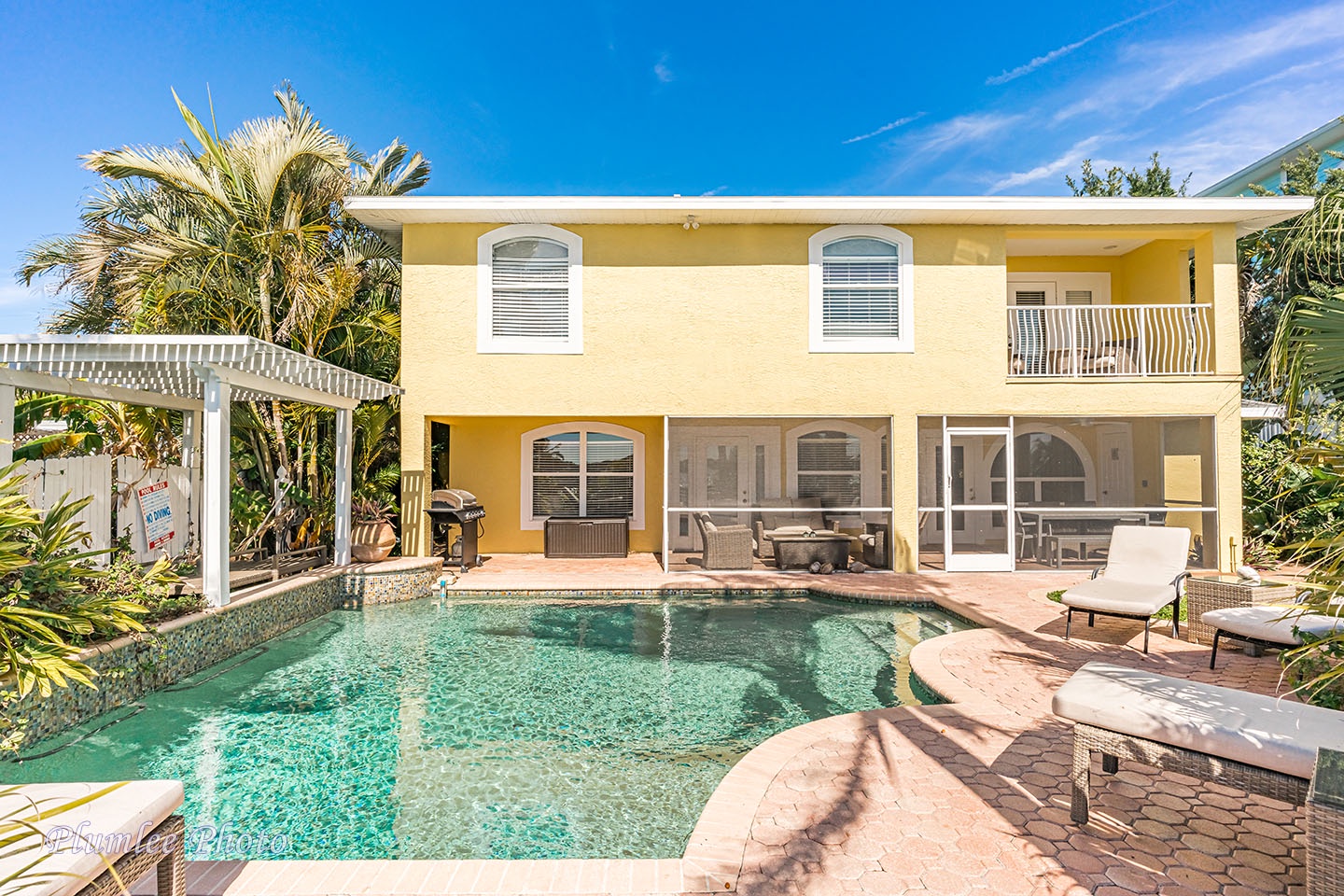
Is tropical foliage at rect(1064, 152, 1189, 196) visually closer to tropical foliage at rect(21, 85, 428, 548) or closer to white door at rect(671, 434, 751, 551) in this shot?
white door at rect(671, 434, 751, 551)

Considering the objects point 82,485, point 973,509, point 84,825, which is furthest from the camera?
point 973,509

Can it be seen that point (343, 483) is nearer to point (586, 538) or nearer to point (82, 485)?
point (82, 485)

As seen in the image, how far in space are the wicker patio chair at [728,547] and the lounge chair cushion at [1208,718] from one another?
305 inches

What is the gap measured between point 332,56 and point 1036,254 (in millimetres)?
16311

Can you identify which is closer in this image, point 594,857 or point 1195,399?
point 594,857

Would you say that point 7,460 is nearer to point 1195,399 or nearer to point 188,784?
point 188,784

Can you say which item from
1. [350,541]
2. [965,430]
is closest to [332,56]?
[350,541]

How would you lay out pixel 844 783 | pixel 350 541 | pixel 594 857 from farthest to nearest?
pixel 350 541 → pixel 844 783 → pixel 594 857

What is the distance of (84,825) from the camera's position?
232cm

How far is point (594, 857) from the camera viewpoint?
3.53 metres

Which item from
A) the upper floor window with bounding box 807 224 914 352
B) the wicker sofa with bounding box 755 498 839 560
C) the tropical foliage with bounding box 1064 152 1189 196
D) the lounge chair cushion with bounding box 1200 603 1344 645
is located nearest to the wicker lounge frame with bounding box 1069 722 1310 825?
the lounge chair cushion with bounding box 1200 603 1344 645

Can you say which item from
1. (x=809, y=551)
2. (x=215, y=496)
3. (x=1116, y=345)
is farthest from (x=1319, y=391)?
(x=215, y=496)

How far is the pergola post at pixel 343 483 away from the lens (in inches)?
409

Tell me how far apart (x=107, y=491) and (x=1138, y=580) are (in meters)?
12.3
